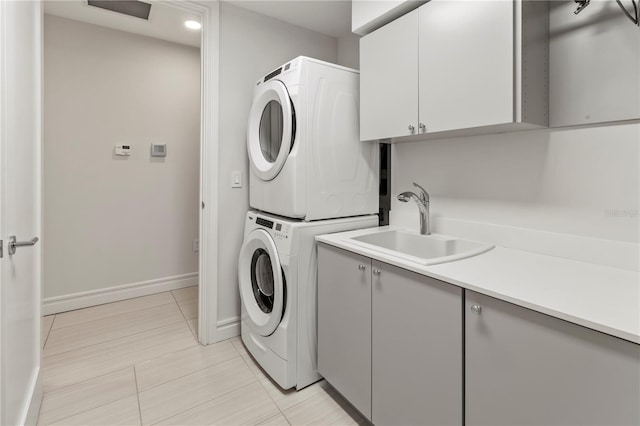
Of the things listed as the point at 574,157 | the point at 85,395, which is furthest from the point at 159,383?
the point at 574,157

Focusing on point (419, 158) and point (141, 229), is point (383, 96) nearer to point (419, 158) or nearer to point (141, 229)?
point (419, 158)

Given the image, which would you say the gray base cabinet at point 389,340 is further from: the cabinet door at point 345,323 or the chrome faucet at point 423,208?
the chrome faucet at point 423,208

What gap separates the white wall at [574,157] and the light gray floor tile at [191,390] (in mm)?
1567

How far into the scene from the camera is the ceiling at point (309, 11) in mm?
2131

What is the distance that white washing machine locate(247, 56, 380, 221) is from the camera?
1735mm

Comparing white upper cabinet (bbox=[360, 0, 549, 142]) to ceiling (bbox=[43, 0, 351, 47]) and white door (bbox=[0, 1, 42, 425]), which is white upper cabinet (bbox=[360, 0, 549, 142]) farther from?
white door (bbox=[0, 1, 42, 425])

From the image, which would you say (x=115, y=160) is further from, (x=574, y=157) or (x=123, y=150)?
(x=574, y=157)

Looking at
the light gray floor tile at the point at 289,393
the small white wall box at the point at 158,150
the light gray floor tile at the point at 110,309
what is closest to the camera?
the light gray floor tile at the point at 289,393

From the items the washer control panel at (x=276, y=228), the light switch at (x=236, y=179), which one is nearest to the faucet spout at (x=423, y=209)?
the washer control panel at (x=276, y=228)

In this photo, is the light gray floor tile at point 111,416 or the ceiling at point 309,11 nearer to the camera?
the light gray floor tile at point 111,416

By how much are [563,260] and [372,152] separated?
1132mm

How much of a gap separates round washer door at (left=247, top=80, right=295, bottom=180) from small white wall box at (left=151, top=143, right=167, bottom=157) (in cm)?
137

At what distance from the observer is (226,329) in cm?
229

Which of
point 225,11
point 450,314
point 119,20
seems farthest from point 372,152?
point 119,20
